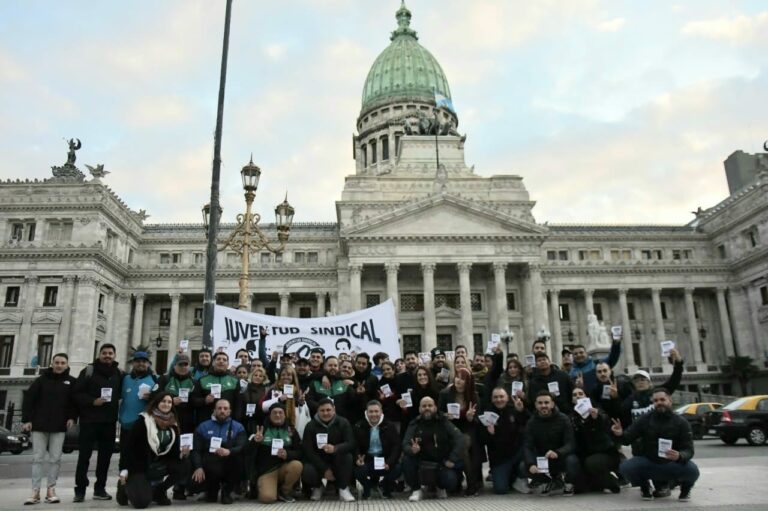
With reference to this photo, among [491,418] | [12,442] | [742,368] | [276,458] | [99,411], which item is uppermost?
[742,368]

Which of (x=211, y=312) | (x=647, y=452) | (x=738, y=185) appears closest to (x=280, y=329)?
(x=211, y=312)

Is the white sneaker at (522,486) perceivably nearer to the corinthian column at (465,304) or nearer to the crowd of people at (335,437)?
the crowd of people at (335,437)

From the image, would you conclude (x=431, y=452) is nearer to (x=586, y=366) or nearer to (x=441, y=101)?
(x=586, y=366)

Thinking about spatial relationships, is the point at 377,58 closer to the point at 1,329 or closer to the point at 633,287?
the point at 633,287

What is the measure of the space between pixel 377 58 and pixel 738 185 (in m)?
50.3

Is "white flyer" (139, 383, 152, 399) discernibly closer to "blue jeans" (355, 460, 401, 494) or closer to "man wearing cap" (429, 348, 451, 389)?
"blue jeans" (355, 460, 401, 494)

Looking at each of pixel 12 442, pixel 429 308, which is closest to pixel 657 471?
pixel 12 442

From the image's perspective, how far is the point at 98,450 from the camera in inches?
412

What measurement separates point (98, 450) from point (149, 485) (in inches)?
68.8

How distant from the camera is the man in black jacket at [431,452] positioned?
10094 millimetres

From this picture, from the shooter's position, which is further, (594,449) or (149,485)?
(594,449)

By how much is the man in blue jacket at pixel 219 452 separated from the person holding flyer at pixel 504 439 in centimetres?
438

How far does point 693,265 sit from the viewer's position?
5456cm

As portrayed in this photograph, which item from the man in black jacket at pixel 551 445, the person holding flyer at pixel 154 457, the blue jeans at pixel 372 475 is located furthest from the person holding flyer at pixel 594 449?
the person holding flyer at pixel 154 457
